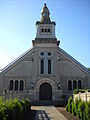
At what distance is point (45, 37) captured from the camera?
3625 centimetres

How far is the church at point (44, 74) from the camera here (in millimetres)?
32031

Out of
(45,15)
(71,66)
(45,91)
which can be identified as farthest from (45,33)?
(45,91)

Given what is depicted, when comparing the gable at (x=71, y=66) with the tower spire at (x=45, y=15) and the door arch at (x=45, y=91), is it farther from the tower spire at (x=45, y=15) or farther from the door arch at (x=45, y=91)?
the tower spire at (x=45, y=15)

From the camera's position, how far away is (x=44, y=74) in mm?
32688

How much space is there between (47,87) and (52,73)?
2.79m

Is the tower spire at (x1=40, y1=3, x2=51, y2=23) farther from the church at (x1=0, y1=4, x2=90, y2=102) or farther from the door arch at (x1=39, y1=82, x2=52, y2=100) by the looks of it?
the door arch at (x1=39, y1=82, x2=52, y2=100)

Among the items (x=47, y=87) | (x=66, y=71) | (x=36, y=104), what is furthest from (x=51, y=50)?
(x=36, y=104)

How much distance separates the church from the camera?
105 ft

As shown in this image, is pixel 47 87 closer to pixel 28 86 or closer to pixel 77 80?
pixel 28 86

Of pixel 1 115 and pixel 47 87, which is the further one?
pixel 47 87

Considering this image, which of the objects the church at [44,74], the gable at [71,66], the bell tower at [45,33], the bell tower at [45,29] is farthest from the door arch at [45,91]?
the bell tower at [45,29]

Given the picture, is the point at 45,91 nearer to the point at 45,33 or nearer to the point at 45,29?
the point at 45,33

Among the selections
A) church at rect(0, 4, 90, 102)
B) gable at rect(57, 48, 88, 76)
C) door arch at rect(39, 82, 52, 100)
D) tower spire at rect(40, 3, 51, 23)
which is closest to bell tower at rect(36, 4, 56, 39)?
tower spire at rect(40, 3, 51, 23)

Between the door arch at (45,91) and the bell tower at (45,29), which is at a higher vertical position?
the bell tower at (45,29)
